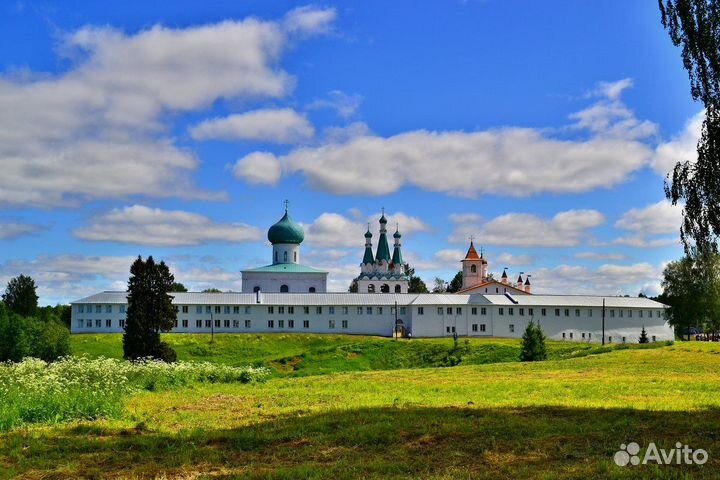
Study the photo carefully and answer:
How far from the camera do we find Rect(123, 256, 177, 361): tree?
151 feet

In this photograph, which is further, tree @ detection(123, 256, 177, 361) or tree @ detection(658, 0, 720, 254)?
tree @ detection(123, 256, 177, 361)

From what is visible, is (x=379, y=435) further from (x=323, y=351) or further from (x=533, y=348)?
(x=323, y=351)

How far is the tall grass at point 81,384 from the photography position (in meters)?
15.6

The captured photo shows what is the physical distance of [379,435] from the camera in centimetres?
1271

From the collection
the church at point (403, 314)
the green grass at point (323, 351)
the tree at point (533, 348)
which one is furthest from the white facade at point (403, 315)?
the tree at point (533, 348)

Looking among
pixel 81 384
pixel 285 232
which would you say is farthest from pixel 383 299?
pixel 81 384

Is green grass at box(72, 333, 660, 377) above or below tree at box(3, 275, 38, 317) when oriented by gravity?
below

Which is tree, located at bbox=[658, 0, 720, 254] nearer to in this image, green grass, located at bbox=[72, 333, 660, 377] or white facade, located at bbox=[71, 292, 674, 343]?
green grass, located at bbox=[72, 333, 660, 377]

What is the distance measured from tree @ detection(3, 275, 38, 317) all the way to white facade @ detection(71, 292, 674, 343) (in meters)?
5.04

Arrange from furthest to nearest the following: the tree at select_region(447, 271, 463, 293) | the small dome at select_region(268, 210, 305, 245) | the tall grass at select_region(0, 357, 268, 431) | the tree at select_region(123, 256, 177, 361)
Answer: the tree at select_region(447, 271, 463, 293) → the small dome at select_region(268, 210, 305, 245) → the tree at select_region(123, 256, 177, 361) → the tall grass at select_region(0, 357, 268, 431)

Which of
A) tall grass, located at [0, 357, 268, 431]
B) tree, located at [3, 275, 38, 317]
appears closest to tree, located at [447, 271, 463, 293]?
tree, located at [3, 275, 38, 317]

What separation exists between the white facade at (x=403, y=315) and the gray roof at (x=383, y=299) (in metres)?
0.11

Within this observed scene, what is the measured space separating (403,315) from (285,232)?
72.9ft

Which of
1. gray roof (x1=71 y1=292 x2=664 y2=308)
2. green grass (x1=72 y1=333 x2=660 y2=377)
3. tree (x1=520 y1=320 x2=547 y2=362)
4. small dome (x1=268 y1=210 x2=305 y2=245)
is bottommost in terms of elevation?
green grass (x1=72 y1=333 x2=660 y2=377)
